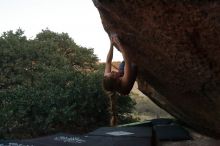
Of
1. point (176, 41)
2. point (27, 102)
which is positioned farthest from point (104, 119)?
point (176, 41)

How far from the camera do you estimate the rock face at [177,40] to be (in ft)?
16.0

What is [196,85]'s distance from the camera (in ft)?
23.3

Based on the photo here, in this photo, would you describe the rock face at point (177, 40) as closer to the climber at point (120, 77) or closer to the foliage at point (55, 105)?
the climber at point (120, 77)

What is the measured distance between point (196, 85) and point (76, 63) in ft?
88.7

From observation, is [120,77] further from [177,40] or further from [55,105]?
[55,105]

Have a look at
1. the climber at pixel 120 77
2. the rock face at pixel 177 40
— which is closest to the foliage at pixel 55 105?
the rock face at pixel 177 40

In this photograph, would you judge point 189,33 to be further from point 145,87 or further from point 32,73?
point 32,73

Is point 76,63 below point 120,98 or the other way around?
the other way around

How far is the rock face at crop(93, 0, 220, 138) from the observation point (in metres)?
4.86

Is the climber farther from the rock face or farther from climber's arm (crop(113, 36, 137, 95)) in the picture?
the rock face

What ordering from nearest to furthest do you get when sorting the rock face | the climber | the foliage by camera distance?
the rock face < the climber < the foliage

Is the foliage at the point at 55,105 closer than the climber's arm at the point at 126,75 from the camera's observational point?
No

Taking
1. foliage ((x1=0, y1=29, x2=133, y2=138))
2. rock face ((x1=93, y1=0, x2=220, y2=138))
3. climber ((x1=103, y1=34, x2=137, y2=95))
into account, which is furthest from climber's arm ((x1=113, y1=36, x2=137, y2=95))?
foliage ((x1=0, y1=29, x2=133, y2=138))

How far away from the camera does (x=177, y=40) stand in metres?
5.54
